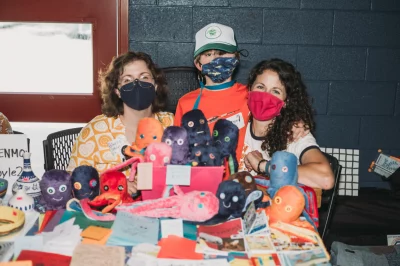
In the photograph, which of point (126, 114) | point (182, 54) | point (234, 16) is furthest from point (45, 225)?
point (234, 16)

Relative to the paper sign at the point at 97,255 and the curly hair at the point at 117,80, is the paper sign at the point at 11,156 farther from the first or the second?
the paper sign at the point at 97,255

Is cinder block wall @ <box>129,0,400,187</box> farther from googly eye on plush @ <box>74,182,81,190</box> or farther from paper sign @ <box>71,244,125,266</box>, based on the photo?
→ paper sign @ <box>71,244,125,266</box>

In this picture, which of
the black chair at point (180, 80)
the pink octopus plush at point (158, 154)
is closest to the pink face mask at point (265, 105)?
the pink octopus plush at point (158, 154)

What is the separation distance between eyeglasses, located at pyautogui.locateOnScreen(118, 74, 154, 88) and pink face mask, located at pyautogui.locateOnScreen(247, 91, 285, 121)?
557mm

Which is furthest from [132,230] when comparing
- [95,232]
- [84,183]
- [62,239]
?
[84,183]

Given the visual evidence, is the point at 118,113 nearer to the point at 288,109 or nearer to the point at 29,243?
the point at 288,109

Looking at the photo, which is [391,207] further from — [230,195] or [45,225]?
[45,225]

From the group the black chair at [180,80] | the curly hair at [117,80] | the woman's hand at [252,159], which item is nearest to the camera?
the woman's hand at [252,159]

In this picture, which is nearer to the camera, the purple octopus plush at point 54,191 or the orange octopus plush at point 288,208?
the orange octopus plush at point 288,208

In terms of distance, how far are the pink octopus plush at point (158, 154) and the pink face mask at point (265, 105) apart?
69 cm

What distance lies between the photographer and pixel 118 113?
7.49 feet

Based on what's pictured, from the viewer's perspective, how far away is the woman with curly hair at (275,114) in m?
1.97

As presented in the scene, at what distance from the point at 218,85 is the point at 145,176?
969 mm

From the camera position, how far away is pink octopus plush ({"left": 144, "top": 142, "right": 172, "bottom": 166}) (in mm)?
1489
